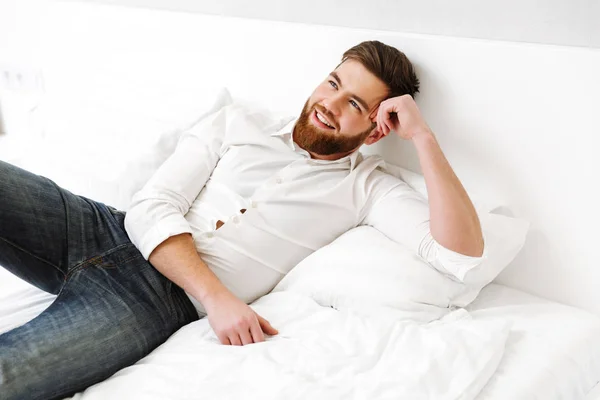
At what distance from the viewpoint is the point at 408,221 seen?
135 cm

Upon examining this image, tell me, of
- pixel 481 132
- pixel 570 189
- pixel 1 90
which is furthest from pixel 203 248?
pixel 1 90

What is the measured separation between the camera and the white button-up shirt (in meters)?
1.39

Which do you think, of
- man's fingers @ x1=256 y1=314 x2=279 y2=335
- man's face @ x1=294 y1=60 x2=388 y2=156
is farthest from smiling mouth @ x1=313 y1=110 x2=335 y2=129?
man's fingers @ x1=256 y1=314 x2=279 y2=335

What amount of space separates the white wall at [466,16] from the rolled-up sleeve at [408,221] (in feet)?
1.29

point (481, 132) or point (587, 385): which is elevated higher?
point (481, 132)

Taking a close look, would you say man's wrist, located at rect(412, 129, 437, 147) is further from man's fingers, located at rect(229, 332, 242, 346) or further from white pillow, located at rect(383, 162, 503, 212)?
man's fingers, located at rect(229, 332, 242, 346)

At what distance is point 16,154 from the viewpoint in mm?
2086

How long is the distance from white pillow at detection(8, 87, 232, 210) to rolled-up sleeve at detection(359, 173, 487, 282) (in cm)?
59

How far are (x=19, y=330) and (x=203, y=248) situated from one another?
432 millimetres

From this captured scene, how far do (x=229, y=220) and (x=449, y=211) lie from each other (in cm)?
51

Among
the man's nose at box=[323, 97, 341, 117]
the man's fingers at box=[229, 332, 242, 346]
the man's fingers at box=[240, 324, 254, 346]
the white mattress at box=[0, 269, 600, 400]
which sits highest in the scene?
the man's nose at box=[323, 97, 341, 117]

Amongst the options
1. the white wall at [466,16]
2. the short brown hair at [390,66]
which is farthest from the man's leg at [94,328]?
the white wall at [466,16]

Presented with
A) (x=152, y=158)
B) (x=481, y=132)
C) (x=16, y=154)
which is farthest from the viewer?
(x=16, y=154)

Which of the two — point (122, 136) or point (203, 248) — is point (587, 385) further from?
point (122, 136)
